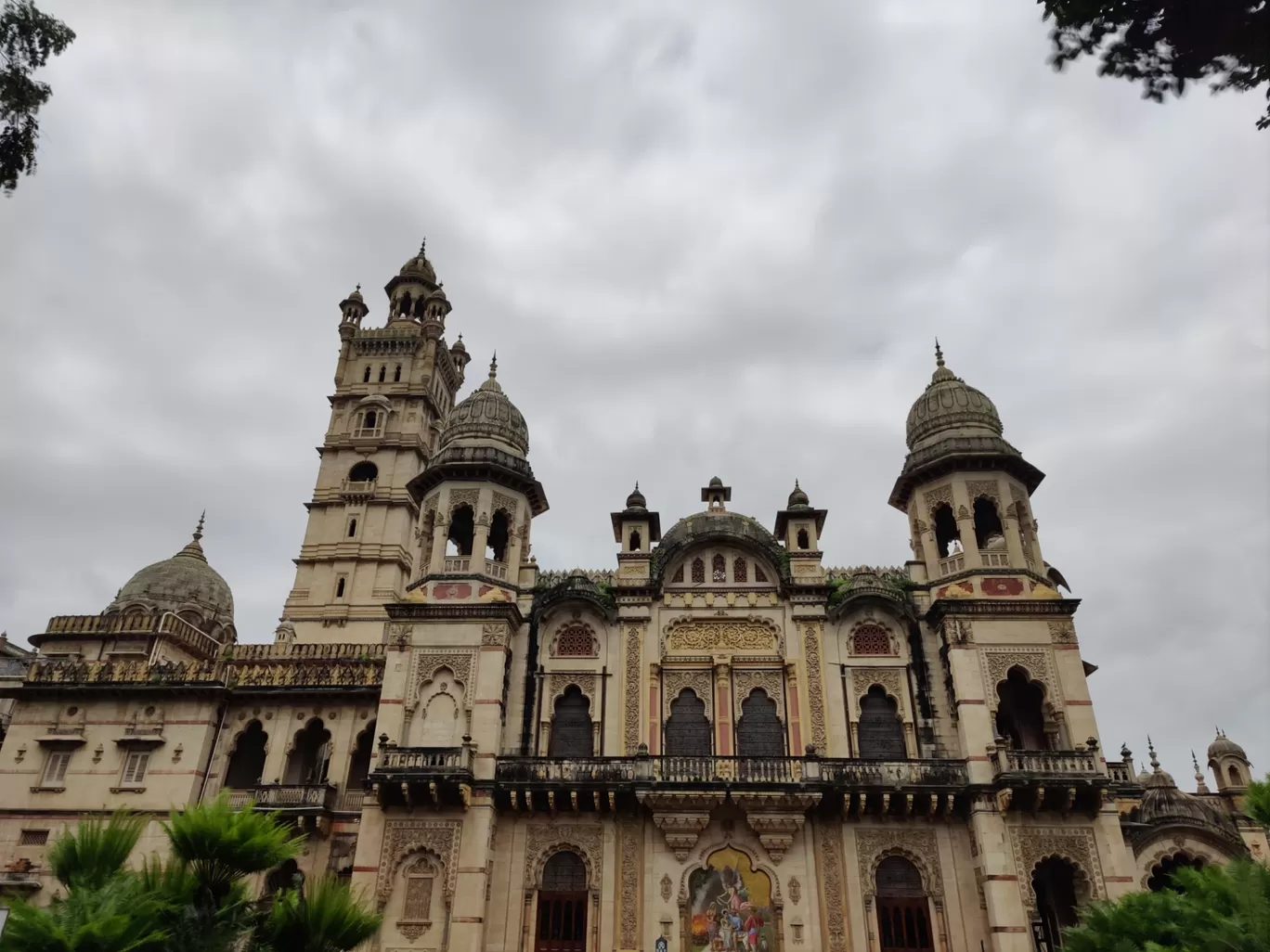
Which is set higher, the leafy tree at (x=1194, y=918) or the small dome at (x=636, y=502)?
the small dome at (x=636, y=502)

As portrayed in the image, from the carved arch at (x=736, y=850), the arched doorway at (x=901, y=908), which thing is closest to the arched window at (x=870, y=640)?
the arched doorway at (x=901, y=908)

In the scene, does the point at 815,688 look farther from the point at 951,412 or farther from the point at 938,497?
the point at 951,412

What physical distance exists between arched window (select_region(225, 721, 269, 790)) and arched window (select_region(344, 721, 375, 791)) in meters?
2.86

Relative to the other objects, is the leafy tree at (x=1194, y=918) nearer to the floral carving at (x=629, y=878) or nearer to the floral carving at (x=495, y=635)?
the floral carving at (x=629, y=878)

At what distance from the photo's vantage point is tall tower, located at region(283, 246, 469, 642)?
4116 centimetres

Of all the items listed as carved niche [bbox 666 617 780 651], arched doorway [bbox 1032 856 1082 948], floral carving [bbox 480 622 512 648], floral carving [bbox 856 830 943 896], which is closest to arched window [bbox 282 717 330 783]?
floral carving [bbox 480 622 512 648]

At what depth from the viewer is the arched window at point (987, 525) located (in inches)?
1141

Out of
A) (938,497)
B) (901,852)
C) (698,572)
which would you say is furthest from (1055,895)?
(698,572)

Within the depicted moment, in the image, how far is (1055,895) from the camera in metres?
24.1

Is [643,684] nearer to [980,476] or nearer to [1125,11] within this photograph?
[980,476]

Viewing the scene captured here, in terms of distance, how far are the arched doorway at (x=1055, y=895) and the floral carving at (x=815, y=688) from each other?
6127 millimetres

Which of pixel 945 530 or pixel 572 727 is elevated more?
pixel 945 530

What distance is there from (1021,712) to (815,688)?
588 cm

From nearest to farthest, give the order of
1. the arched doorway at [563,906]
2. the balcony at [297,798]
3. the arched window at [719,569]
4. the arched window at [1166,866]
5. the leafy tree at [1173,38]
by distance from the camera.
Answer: the leafy tree at [1173,38]
the arched doorway at [563,906]
the balcony at [297,798]
the arched window at [719,569]
the arched window at [1166,866]
